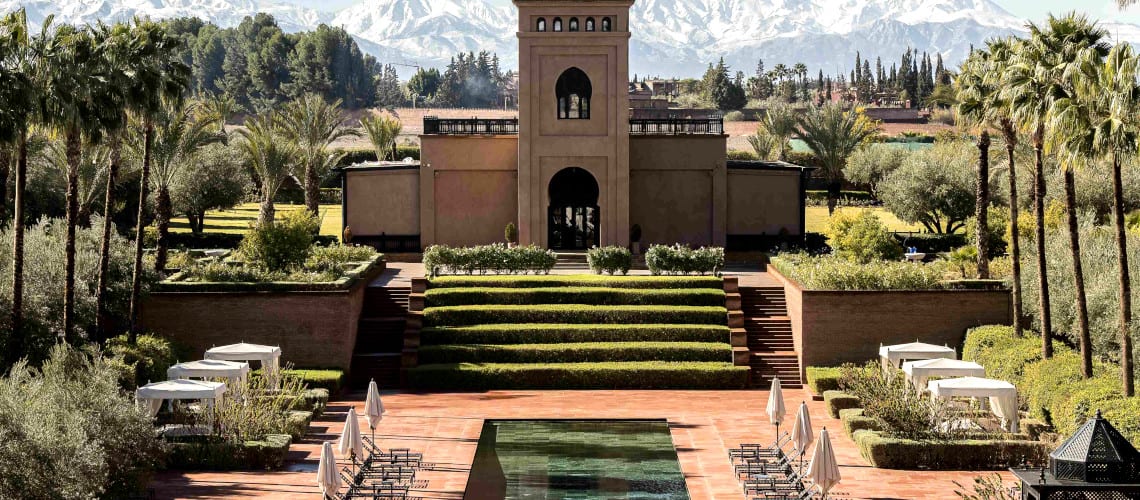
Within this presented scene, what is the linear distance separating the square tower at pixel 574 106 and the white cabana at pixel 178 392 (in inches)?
867

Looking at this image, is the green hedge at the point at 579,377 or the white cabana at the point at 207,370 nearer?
the white cabana at the point at 207,370

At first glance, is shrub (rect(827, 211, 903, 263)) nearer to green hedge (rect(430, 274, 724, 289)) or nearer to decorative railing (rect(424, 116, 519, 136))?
green hedge (rect(430, 274, 724, 289))

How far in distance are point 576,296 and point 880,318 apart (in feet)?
26.0

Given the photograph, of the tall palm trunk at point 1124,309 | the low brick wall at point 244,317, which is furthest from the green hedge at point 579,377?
the tall palm trunk at point 1124,309

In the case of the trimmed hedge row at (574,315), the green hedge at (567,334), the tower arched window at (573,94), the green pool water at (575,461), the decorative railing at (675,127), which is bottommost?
the green pool water at (575,461)

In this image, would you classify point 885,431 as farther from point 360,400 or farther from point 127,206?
point 127,206

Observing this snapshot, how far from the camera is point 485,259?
3944cm

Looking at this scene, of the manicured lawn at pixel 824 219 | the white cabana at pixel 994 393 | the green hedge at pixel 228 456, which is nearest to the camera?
the green hedge at pixel 228 456

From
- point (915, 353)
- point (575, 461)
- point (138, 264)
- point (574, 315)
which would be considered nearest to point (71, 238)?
point (138, 264)

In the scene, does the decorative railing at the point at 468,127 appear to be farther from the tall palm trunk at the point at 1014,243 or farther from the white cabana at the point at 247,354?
the tall palm trunk at the point at 1014,243

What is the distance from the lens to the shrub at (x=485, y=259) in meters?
39.4

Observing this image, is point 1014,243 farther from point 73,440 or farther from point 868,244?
point 73,440

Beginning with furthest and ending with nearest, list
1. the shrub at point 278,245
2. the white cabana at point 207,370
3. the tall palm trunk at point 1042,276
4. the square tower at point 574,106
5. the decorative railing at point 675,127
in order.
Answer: the decorative railing at point 675,127, the square tower at point 574,106, the shrub at point 278,245, the tall palm trunk at point 1042,276, the white cabana at point 207,370

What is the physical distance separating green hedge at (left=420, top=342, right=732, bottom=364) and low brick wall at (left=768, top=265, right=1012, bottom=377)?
7.15 feet
